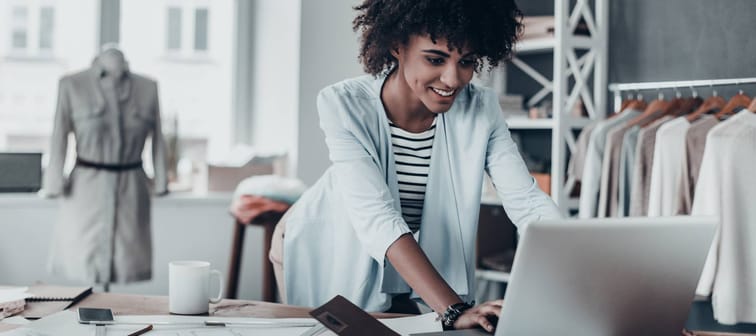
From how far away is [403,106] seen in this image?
1827 mm

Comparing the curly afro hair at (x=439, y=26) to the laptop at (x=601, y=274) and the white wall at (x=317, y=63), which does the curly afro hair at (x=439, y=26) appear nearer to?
the laptop at (x=601, y=274)

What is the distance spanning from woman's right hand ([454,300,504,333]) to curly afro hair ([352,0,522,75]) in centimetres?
54

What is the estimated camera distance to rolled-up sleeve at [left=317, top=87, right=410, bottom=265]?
1.61 meters

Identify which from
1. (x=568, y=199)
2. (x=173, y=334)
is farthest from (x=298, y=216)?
(x=568, y=199)

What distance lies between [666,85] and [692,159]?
516 millimetres

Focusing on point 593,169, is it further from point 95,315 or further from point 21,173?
point 21,173

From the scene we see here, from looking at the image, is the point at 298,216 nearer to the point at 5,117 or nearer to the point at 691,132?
the point at 691,132

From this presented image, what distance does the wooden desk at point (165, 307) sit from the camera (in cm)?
156

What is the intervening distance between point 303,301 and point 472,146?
1.81ft

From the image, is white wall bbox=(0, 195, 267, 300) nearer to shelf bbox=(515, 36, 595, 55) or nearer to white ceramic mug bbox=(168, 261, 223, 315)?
shelf bbox=(515, 36, 595, 55)

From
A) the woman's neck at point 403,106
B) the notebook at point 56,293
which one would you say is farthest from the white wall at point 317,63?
the notebook at point 56,293

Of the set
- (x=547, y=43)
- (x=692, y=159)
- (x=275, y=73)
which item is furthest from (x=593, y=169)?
(x=275, y=73)

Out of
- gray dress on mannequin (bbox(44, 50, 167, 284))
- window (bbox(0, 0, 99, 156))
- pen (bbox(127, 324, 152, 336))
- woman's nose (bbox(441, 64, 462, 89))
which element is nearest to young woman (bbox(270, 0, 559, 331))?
woman's nose (bbox(441, 64, 462, 89))

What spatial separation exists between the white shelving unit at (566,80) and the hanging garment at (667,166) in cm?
56
